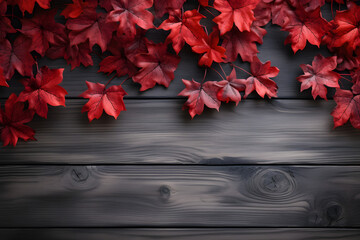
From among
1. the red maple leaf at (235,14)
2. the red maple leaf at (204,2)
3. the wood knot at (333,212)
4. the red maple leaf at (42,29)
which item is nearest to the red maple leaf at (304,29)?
the red maple leaf at (235,14)

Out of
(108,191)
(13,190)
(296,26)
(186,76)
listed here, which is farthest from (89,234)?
(296,26)

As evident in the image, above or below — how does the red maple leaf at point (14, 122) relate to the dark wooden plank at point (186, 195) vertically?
above

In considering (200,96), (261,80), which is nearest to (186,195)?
(200,96)

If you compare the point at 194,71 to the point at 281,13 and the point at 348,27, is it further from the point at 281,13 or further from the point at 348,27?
the point at 348,27

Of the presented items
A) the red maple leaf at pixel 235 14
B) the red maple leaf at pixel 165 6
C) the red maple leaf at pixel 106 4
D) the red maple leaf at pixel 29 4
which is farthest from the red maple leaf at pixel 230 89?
the red maple leaf at pixel 29 4

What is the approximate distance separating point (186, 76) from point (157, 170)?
0.90 feet

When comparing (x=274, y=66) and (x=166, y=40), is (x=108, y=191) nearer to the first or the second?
(x=166, y=40)

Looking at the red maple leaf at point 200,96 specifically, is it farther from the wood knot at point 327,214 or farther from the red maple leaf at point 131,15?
the wood knot at point 327,214

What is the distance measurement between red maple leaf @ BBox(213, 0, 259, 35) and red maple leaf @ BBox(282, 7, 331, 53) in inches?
4.3

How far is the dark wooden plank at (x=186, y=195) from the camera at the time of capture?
31.9 inches

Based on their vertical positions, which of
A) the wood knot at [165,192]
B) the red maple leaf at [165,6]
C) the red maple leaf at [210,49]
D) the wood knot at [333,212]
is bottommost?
the wood knot at [165,192]

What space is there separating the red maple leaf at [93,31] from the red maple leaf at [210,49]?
23cm

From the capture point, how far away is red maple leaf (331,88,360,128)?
0.79 meters

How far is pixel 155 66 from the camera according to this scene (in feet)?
2.59
